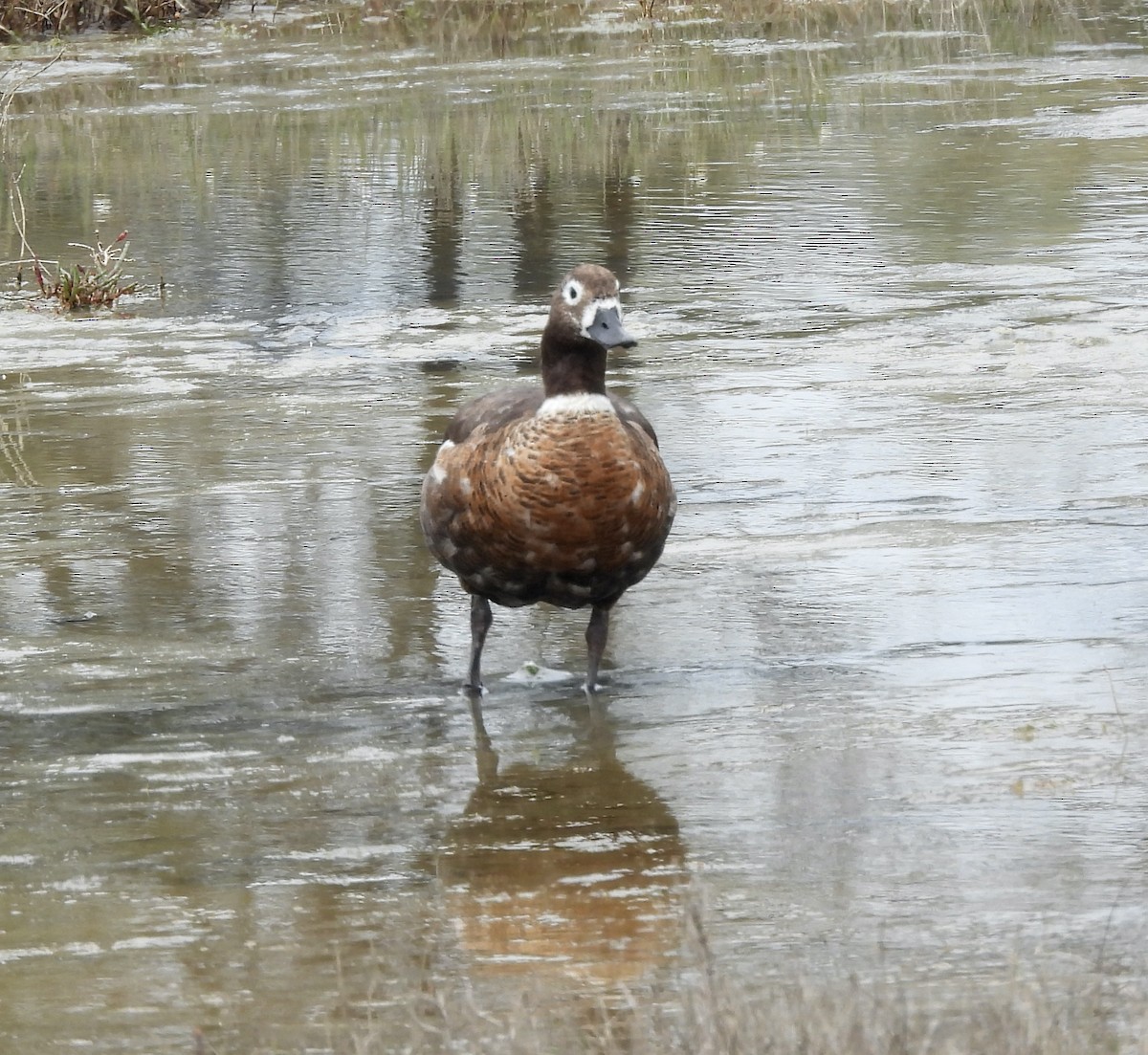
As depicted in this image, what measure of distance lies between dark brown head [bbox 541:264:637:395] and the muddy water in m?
1.00

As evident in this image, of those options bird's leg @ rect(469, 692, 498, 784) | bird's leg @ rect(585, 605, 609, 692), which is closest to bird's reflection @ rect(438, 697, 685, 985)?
bird's leg @ rect(469, 692, 498, 784)

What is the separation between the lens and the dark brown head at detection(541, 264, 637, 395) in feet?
19.5

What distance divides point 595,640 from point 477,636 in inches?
14.5

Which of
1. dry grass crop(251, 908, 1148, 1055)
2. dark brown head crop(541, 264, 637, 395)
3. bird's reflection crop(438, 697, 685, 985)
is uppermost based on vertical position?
dark brown head crop(541, 264, 637, 395)

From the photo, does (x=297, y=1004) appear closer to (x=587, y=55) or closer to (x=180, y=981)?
(x=180, y=981)

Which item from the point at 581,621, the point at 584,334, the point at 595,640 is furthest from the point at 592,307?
the point at 581,621

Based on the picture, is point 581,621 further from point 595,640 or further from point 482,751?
point 482,751

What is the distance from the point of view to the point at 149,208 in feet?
53.5

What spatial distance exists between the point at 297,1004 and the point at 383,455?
5.15m

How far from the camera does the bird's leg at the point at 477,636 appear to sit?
6.34 m

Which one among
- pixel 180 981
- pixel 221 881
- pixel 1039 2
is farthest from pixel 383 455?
pixel 1039 2

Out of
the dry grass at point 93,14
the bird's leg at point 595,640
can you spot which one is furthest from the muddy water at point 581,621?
the dry grass at point 93,14

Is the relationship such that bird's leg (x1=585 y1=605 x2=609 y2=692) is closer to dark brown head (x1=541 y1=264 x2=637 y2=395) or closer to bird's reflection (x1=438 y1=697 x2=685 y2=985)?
bird's reflection (x1=438 y1=697 x2=685 y2=985)

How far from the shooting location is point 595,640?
6.29 meters
